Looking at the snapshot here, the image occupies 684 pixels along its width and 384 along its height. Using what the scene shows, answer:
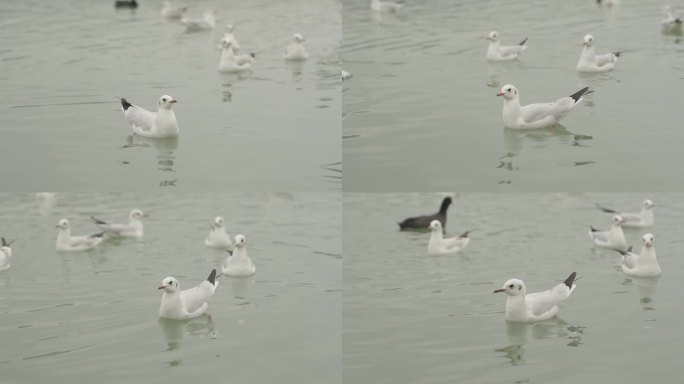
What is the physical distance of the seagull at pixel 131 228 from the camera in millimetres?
12078

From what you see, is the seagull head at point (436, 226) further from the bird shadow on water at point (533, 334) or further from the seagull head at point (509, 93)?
the bird shadow on water at point (533, 334)

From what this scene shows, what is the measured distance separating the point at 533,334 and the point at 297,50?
611cm

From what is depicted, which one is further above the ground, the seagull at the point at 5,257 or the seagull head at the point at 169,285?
the seagull at the point at 5,257

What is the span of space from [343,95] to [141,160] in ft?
8.65

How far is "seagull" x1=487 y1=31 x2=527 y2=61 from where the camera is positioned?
13.7 m

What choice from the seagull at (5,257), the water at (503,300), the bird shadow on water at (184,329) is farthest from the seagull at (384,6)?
the bird shadow on water at (184,329)

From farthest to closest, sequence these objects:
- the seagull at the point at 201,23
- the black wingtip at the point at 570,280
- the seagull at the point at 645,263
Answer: the seagull at the point at 201,23
the seagull at the point at 645,263
the black wingtip at the point at 570,280

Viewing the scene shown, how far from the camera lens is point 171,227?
12.3 meters

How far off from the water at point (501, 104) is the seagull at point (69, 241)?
2794 mm

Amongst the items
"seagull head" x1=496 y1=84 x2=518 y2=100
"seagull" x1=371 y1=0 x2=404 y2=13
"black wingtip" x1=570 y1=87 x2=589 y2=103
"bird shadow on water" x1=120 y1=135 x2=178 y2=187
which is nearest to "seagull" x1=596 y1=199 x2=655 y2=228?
"black wingtip" x1=570 y1=87 x2=589 y2=103

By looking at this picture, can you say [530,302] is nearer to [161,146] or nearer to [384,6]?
[161,146]

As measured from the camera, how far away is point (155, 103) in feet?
40.1

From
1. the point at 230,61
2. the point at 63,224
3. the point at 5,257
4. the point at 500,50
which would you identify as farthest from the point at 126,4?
the point at 5,257

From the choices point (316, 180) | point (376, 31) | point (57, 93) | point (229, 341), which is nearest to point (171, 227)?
point (57, 93)
